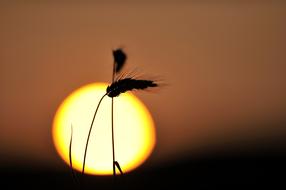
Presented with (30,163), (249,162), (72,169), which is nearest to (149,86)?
(72,169)

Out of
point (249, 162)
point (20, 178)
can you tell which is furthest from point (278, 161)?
point (20, 178)

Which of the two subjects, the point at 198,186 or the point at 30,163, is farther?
the point at 30,163

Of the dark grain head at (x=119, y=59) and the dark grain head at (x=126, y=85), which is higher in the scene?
the dark grain head at (x=119, y=59)

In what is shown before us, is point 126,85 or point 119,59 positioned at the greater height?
point 119,59

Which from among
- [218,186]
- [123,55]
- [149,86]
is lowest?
[218,186]

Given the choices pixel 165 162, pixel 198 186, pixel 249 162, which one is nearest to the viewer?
pixel 198 186

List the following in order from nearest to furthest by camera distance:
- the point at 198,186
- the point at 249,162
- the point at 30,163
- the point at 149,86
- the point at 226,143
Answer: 1. the point at 149,86
2. the point at 198,186
3. the point at 249,162
4. the point at 30,163
5. the point at 226,143

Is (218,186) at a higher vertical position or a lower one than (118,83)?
lower

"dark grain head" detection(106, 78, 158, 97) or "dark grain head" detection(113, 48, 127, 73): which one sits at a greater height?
"dark grain head" detection(113, 48, 127, 73)

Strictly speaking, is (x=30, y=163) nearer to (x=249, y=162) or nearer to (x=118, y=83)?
(x=249, y=162)

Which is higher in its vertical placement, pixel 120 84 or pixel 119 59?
pixel 119 59
